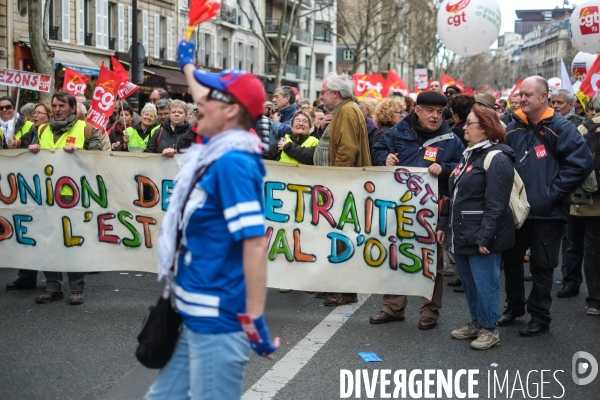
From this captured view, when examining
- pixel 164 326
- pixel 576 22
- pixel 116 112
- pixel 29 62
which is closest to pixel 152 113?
pixel 116 112

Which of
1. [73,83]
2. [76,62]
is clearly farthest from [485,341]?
[76,62]

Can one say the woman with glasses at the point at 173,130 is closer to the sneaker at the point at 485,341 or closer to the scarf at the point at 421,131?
the scarf at the point at 421,131

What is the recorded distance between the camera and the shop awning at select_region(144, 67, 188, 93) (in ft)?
118

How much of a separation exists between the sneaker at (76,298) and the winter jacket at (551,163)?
398 cm

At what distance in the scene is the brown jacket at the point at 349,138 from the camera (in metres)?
7.43

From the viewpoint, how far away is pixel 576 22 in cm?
1712

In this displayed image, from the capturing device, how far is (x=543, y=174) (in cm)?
659

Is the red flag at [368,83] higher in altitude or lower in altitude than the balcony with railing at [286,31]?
lower

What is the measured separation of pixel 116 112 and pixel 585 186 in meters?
8.91

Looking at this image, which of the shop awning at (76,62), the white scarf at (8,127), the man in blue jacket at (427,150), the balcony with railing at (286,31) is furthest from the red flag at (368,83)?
the balcony with railing at (286,31)

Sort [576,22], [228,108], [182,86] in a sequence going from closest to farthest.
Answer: [228,108], [576,22], [182,86]

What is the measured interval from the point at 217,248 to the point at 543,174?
406cm

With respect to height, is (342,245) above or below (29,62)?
below

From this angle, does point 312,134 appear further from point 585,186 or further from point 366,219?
point 585,186
